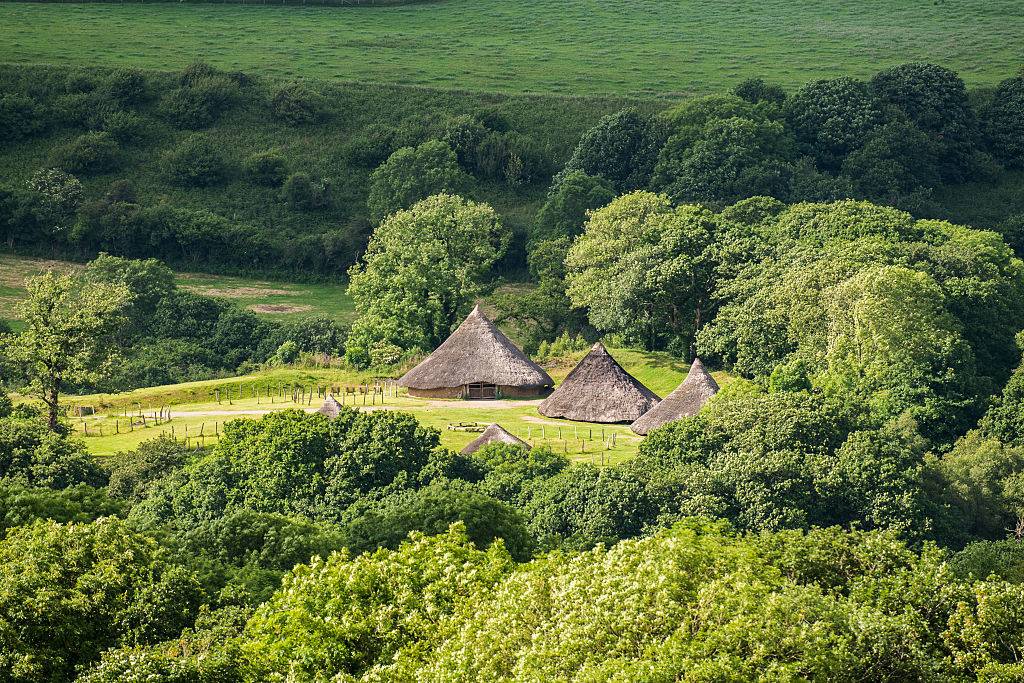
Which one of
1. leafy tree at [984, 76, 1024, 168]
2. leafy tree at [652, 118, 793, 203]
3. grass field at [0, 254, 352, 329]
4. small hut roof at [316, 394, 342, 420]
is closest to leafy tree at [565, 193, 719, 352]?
grass field at [0, 254, 352, 329]

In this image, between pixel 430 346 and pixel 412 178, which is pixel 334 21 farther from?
pixel 430 346

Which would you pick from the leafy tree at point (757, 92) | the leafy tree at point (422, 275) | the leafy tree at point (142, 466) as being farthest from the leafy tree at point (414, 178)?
the leafy tree at point (142, 466)

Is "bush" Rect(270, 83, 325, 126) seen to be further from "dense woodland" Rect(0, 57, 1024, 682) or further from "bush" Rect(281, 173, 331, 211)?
"bush" Rect(281, 173, 331, 211)

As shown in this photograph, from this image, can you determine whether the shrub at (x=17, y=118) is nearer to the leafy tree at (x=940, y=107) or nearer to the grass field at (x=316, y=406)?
the grass field at (x=316, y=406)

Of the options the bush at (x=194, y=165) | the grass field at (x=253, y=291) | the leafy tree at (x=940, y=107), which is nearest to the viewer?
the grass field at (x=253, y=291)

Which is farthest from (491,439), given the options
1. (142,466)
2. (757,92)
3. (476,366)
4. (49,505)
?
(757,92)

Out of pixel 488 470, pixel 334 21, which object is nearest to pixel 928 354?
pixel 488 470

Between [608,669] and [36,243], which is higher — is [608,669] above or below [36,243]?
above
